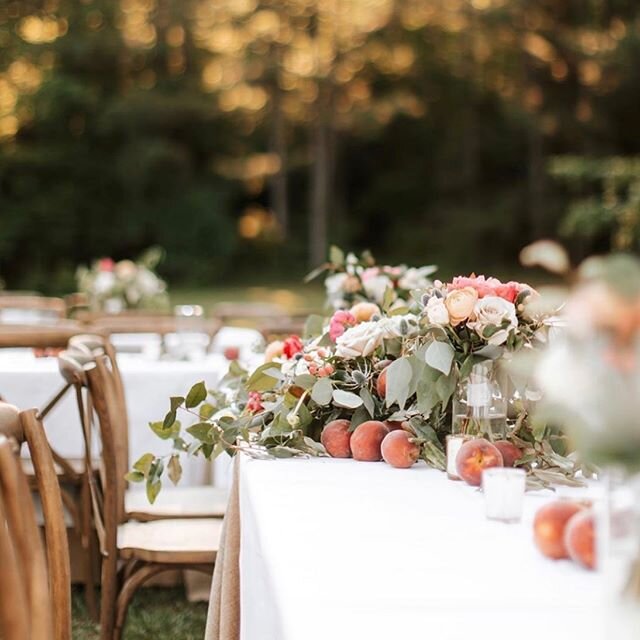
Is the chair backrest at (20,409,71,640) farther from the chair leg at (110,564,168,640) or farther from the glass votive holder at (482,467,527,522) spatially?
the chair leg at (110,564,168,640)

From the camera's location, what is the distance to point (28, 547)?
1.54m

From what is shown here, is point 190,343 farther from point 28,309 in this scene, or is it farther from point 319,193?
point 319,193

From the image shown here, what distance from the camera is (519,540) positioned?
1.65 metres

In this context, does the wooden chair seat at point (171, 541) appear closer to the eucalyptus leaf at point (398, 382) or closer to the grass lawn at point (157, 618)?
the grass lawn at point (157, 618)

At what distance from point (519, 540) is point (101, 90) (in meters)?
23.5

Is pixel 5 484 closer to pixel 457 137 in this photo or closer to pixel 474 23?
pixel 474 23

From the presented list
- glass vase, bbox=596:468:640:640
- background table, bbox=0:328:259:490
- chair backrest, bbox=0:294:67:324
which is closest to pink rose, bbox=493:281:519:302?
glass vase, bbox=596:468:640:640

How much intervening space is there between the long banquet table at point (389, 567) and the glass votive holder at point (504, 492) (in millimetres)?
19

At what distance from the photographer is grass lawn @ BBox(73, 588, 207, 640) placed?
3.49m

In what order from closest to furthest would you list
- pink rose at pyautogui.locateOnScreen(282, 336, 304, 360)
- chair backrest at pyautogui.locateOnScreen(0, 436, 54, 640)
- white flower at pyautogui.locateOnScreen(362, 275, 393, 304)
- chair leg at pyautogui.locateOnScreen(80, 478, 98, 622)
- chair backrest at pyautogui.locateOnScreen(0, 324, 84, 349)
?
chair backrest at pyautogui.locateOnScreen(0, 436, 54, 640)
pink rose at pyautogui.locateOnScreen(282, 336, 304, 360)
chair leg at pyautogui.locateOnScreen(80, 478, 98, 622)
white flower at pyautogui.locateOnScreen(362, 275, 393, 304)
chair backrest at pyautogui.locateOnScreen(0, 324, 84, 349)

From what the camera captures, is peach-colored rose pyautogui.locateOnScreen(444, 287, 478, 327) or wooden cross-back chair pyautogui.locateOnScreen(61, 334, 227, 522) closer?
peach-colored rose pyautogui.locateOnScreen(444, 287, 478, 327)

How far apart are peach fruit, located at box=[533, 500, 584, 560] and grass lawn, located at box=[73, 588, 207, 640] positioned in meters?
2.18

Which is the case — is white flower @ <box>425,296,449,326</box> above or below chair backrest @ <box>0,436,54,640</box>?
above

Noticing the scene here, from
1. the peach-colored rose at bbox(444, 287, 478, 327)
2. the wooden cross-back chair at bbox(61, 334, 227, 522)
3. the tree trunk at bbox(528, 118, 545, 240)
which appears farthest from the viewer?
the tree trunk at bbox(528, 118, 545, 240)
